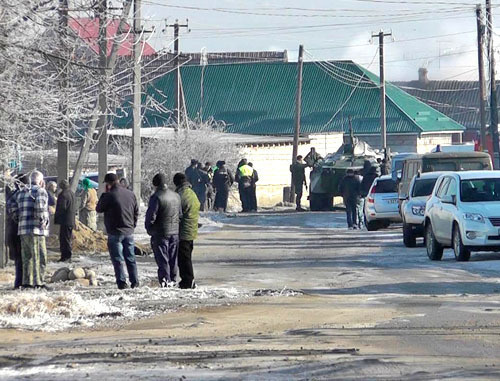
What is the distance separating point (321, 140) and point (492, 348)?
212 ft

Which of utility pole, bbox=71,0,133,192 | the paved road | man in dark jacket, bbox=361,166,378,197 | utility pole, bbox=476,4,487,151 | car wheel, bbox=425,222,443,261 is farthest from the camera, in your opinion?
utility pole, bbox=476,4,487,151

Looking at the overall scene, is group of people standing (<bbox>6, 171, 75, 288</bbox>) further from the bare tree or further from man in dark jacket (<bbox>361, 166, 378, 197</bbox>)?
the bare tree

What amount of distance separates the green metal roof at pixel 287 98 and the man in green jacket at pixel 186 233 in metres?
62.7

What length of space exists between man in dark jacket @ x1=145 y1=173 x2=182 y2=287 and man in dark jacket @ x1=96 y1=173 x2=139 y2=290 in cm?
35

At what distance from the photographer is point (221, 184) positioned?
4497cm

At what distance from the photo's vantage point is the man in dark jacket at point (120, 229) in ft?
60.7

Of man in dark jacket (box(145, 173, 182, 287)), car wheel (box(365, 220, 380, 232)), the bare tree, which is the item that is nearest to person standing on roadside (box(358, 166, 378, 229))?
car wheel (box(365, 220, 380, 232))

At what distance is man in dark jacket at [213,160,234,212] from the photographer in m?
44.5

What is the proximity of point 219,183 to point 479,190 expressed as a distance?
22278 mm

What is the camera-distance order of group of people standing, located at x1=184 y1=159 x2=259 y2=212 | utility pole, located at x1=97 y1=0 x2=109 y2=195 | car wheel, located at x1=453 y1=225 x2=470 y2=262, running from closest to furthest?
utility pole, located at x1=97 y1=0 x2=109 y2=195
car wheel, located at x1=453 y1=225 x2=470 y2=262
group of people standing, located at x1=184 y1=159 x2=259 y2=212

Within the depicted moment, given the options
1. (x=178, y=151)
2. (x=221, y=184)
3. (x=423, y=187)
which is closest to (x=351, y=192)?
(x=423, y=187)

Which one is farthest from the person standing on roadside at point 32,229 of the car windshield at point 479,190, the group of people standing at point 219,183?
the group of people standing at point 219,183

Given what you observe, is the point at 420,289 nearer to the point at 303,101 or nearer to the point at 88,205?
the point at 88,205

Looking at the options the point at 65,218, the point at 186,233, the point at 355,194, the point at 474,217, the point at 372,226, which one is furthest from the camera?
the point at 372,226
